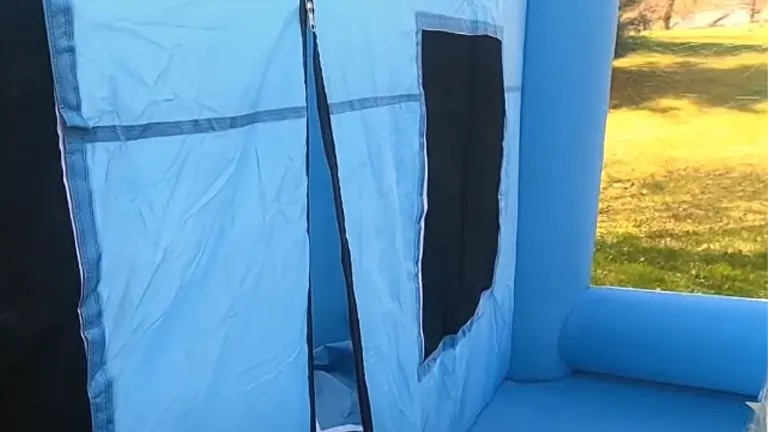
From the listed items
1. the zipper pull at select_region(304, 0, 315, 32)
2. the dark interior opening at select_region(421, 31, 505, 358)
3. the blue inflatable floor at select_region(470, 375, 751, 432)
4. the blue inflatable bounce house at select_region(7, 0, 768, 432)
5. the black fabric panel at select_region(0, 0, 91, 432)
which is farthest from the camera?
the blue inflatable floor at select_region(470, 375, 751, 432)

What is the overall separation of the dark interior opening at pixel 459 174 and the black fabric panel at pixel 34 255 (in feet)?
3.35

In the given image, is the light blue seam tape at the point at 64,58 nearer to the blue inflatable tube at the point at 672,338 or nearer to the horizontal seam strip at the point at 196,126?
the horizontal seam strip at the point at 196,126

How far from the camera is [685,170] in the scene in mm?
3471

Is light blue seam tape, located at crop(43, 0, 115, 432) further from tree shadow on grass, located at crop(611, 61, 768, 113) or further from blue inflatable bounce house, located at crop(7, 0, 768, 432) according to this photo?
tree shadow on grass, located at crop(611, 61, 768, 113)

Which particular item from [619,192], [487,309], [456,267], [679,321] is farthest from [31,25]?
[619,192]

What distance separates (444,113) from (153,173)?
1004 mm

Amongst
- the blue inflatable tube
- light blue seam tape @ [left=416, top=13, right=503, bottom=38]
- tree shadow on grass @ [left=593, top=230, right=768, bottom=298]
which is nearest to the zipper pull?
light blue seam tape @ [left=416, top=13, right=503, bottom=38]

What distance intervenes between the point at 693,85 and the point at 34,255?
2830 mm

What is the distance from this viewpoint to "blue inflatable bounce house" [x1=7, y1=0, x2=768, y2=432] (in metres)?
1.10

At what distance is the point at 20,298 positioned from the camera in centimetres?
102

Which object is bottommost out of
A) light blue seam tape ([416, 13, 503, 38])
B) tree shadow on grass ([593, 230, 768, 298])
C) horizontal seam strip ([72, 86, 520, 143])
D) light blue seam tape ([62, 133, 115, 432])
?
tree shadow on grass ([593, 230, 768, 298])

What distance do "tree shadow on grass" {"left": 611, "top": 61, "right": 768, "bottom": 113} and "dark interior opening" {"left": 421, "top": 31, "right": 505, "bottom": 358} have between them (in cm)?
108

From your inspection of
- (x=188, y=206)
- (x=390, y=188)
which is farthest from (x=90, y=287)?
(x=390, y=188)

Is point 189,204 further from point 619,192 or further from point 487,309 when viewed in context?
point 619,192
